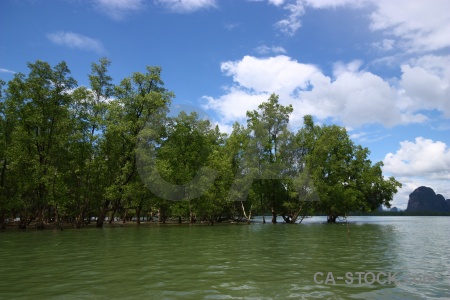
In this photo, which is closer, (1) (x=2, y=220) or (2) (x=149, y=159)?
(1) (x=2, y=220)

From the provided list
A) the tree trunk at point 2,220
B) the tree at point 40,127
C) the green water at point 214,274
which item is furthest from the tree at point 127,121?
the green water at point 214,274

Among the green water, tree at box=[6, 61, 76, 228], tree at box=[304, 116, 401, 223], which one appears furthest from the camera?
tree at box=[304, 116, 401, 223]

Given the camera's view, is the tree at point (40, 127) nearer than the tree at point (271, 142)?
Yes

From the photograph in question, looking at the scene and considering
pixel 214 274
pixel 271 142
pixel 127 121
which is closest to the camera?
pixel 214 274

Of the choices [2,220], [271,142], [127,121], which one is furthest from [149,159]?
[271,142]

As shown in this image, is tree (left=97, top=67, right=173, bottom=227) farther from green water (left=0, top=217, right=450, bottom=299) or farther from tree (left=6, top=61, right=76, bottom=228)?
green water (left=0, top=217, right=450, bottom=299)

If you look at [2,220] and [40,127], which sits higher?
[40,127]

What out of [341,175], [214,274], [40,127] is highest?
[40,127]

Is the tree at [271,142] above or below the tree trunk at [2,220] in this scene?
above

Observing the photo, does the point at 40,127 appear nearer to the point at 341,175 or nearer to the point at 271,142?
the point at 271,142

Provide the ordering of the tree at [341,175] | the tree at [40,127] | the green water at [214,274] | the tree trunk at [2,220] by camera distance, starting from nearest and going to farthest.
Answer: the green water at [214,274]
the tree at [40,127]
the tree trunk at [2,220]
the tree at [341,175]

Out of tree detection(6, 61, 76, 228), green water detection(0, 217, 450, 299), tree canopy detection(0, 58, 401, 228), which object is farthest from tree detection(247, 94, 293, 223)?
green water detection(0, 217, 450, 299)

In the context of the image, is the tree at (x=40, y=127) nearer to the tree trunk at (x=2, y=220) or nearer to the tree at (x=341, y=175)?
the tree trunk at (x=2, y=220)

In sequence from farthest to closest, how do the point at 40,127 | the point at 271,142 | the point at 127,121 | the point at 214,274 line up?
1. the point at 271,142
2. the point at 127,121
3. the point at 40,127
4. the point at 214,274
